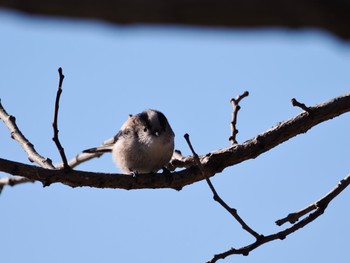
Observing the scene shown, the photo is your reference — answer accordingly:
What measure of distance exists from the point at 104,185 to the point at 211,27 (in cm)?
284

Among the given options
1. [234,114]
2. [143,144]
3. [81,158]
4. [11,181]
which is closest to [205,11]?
[234,114]

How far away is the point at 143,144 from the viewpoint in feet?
20.0

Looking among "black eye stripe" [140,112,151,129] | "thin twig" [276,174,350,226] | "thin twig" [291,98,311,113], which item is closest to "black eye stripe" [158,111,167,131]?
"black eye stripe" [140,112,151,129]

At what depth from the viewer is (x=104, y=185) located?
401 centimetres

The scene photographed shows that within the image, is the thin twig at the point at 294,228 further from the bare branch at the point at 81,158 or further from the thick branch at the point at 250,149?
the bare branch at the point at 81,158

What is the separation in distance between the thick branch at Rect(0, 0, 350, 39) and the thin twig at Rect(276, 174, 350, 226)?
2542 mm

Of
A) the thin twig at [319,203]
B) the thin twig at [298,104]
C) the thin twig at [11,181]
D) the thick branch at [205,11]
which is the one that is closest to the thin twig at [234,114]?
the thin twig at [298,104]

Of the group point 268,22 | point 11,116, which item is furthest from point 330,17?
point 11,116

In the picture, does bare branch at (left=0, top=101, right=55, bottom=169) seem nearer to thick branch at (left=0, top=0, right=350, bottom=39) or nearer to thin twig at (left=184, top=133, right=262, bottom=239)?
thin twig at (left=184, top=133, right=262, bottom=239)

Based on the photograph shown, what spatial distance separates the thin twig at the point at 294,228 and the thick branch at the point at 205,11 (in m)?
2.28

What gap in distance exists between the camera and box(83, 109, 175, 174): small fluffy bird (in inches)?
A: 231

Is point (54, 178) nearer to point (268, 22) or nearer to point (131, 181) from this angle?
point (131, 181)

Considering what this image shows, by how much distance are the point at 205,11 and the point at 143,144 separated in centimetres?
487

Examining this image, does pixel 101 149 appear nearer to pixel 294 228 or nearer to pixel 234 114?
pixel 234 114
